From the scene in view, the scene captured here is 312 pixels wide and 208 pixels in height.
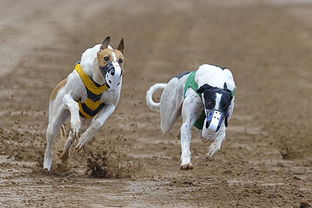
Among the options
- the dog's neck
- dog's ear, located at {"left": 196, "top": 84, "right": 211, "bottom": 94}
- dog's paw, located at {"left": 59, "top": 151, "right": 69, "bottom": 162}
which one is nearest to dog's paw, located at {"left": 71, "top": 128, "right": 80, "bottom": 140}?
the dog's neck

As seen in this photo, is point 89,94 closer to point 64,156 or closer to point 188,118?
point 64,156

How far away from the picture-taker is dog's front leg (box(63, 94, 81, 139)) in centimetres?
822

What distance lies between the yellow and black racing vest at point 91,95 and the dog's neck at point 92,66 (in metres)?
0.04

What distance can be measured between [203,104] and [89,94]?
1.19 meters

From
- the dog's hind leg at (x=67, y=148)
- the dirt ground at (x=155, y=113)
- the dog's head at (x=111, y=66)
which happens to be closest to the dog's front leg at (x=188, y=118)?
the dirt ground at (x=155, y=113)

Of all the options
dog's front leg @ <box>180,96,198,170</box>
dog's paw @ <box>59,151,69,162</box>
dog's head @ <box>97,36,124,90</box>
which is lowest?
dog's paw @ <box>59,151,69,162</box>

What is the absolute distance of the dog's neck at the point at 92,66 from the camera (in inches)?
332

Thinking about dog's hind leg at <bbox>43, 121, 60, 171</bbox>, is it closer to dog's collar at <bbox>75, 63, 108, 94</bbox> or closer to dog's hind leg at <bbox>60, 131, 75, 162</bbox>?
dog's hind leg at <bbox>60, 131, 75, 162</bbox>

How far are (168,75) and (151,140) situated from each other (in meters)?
5.28

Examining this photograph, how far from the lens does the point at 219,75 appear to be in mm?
8102

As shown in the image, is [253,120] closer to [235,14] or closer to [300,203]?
[300,203]

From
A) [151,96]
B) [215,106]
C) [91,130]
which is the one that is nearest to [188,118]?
[215,106]

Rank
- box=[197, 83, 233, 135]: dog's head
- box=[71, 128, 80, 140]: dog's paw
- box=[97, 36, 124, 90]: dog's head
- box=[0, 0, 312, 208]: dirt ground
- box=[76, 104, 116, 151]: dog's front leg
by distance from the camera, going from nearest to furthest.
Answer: box=[197, 83, 233, 135]: dog's head → box=[0, 0, 312, 208]: dirt ground → box=[97, 36, 124, 90]: dog's head → box=[71, 128, 80, 140]: dog's paw → box=[76, 104, 116, 151]: dog's front leg

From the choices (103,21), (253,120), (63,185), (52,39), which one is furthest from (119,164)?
(103,21)
